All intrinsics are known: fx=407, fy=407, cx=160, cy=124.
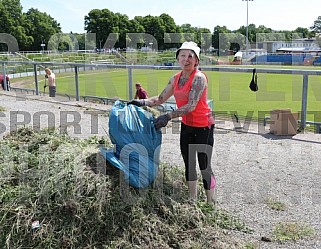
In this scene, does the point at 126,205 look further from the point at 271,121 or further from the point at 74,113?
the point at 74,113

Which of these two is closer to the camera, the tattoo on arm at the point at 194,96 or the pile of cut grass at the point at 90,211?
the pile of cut grass at the point at 90,211

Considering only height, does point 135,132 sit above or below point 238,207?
above

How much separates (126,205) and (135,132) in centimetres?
63

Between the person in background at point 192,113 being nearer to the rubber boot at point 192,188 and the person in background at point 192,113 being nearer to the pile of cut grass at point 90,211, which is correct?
the rubber boot at point 192,188

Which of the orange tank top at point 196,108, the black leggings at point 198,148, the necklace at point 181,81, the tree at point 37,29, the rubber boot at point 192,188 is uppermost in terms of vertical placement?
the tree at point 37,29

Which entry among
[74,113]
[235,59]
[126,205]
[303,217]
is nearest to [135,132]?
[126,205]

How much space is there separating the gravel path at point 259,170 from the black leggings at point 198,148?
490mm

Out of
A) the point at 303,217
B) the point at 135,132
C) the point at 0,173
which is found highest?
the point at 135,132

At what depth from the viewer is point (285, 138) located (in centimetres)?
697

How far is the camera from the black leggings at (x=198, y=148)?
3764mm

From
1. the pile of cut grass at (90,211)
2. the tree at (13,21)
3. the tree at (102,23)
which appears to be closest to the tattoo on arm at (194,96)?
the pile of cut grass at (90,211)

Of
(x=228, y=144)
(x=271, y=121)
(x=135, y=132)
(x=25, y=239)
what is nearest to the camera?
(x=25, y=239)

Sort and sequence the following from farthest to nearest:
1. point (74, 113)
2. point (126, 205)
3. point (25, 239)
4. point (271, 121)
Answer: point (74, 113) → point (271, 121) → point (126, 205) → point (25, 239)

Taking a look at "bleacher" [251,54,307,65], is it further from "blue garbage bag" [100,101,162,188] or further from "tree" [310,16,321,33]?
"tree" [310,16,321,33]
